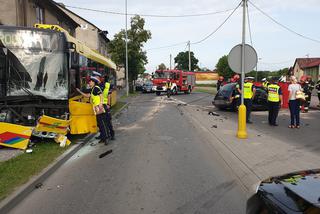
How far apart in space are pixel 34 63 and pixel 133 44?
3441cm

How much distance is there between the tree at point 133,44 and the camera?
4344 centimetres

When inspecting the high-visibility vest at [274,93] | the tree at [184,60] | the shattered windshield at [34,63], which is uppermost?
the tree at [184,60]

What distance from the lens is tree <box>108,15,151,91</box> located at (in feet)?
143

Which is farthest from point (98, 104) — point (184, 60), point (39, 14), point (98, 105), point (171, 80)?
point (184, 60)

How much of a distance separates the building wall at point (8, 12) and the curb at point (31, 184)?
45.5 ft

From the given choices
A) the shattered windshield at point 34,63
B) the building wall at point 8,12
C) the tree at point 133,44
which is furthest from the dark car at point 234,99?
the tree at point 133,44

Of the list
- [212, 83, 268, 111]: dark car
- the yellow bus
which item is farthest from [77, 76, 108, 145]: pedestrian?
[212, 83, 268, 111]: dark car

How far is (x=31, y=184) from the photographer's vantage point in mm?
5621

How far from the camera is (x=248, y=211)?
3.24 m

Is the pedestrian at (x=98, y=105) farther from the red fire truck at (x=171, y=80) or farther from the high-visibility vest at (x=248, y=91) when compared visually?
the red fire truck at (x=171, y=80)

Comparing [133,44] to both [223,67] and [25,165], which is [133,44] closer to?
[25,165]

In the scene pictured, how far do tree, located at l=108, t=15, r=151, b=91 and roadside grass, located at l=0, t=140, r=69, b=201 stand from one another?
116 ft

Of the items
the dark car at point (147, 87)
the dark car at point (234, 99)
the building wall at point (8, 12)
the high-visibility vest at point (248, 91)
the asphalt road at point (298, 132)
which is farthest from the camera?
the dark car at point (147, 87)

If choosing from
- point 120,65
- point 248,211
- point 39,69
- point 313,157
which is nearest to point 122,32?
point 120,65
